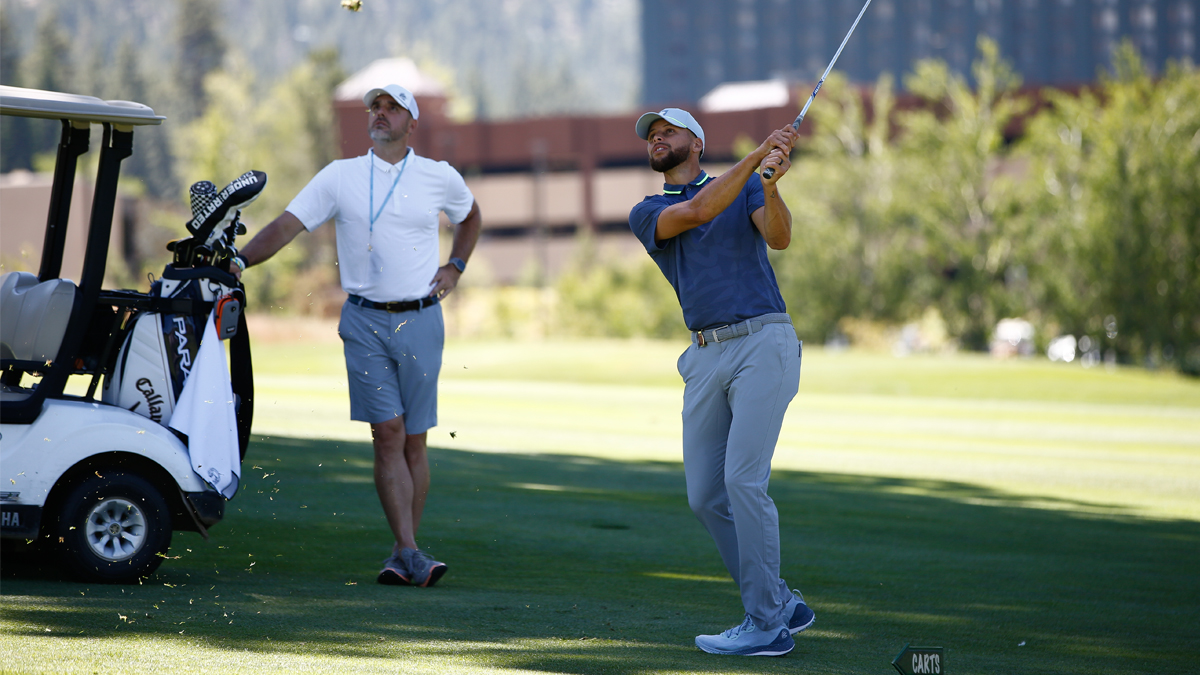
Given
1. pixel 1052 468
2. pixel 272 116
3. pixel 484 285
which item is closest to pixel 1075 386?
pixel 1052 468

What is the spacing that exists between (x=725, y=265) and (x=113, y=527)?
2.83m

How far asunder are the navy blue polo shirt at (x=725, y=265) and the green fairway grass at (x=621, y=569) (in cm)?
130

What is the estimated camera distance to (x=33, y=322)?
5.66m

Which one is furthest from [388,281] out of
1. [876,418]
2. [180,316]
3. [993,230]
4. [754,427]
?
[993,230]

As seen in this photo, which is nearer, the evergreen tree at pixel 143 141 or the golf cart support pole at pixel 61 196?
the golf cart support pole at pixel 61 196

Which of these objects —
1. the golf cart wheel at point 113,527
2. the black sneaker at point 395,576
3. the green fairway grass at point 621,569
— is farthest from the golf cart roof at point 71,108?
the black sneaker at point 395,576

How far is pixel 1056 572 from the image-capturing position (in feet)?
24.0

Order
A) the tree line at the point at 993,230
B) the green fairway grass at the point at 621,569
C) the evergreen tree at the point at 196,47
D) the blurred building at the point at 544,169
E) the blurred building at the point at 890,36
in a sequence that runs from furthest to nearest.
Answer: the blurred building at the point at 890,36 < the evergreen tree at the point at 196,47 < the blurred building at the point at 544,169 < the tree line at the point at 993,230 < the green fairway grass at the point at 621,569

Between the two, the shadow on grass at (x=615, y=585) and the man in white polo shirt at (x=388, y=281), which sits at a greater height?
the man in white polo shirt at (x=388, y=281)

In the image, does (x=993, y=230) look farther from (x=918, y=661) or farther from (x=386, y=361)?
(x=918, y=661)

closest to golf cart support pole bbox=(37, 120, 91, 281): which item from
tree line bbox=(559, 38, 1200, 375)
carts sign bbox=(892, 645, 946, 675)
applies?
carts sign bbox=(892, 645, 946, 675)

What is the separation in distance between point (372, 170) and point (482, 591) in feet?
6.83

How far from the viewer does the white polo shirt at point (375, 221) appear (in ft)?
20.7

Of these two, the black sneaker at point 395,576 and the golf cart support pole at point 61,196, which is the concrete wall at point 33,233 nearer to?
the golf cart support pole at point 61,196
